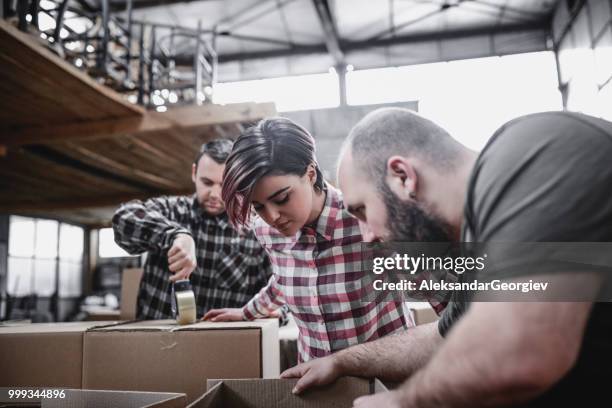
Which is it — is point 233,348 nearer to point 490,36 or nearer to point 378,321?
point 378,321

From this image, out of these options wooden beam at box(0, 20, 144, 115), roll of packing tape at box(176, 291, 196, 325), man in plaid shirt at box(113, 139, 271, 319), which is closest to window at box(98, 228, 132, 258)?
wooden beam at box(0, 20, 144, 115)

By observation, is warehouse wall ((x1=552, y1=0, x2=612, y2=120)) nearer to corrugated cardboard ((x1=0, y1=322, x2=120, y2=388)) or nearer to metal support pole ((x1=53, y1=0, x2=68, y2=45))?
metal support pole ((x1=53, y1=0, x2=68, y2=45))

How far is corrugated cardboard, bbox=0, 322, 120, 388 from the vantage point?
45.4 inches

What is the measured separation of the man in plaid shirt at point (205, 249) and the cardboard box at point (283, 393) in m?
0.83

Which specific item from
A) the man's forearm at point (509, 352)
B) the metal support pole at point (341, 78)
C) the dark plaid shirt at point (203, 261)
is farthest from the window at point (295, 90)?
the man's forearm at point (509, 352)

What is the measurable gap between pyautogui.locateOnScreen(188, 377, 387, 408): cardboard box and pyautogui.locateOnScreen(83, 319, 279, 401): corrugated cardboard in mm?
138

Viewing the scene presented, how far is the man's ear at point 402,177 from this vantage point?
2.57 ft

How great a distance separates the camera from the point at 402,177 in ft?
2.61

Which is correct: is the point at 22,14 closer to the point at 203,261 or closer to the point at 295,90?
the point at 203,261

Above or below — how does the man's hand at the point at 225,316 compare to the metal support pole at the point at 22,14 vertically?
below

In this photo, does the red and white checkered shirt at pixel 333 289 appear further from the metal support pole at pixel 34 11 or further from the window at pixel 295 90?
the window at pixel 295 90

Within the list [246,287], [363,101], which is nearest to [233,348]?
[246,287]

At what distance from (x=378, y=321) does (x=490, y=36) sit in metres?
7.84

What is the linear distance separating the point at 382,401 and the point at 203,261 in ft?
4.06
